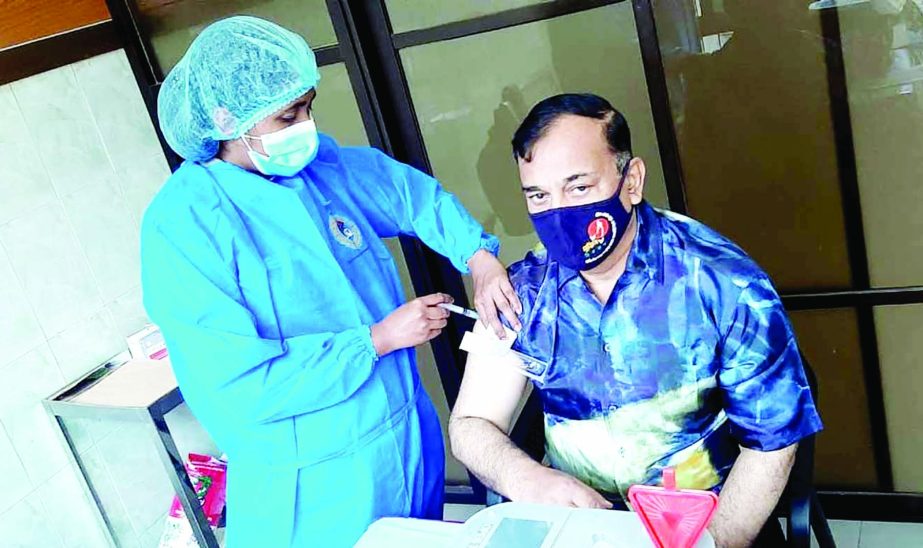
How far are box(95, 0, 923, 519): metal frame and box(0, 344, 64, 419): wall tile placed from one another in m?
0.88

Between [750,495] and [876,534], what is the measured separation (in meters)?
1.11

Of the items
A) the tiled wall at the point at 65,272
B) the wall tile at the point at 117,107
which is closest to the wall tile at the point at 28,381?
the tiled wall at the point at 65,272

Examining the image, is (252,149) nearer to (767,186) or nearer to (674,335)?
(674,335)

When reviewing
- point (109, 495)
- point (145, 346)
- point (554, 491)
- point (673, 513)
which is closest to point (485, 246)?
point (554, 491)

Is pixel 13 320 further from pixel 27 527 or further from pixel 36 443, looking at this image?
pixel 27 527

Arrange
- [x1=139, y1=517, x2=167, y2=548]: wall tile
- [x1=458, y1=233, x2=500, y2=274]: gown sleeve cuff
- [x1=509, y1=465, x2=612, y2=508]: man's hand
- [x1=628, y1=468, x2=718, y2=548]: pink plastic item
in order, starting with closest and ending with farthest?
1. [x1=628, y1=468, x2=718, y2=548]: pink plastic item
2. [x1=509, y1=465, x2=612, y2=508]: man's hand
3. [x1=458, y1=233, x2=500, y2=274]: gown sleeve cuff
4. [x1=139, y1=517, x2=167, y2=548]: wall tile

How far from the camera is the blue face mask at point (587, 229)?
148 centimetres

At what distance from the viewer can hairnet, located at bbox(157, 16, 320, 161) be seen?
155 centimetres

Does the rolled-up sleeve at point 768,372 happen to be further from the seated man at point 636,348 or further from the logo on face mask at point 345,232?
the logo on face mask at point 345,232

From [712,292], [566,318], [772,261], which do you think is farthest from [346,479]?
[772,261]

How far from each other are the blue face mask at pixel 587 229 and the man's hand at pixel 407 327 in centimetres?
29

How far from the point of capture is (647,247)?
59.0 inches

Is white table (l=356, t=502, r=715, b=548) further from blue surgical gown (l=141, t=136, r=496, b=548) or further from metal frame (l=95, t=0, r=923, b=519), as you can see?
metal frame (l=95, t=0, r=923, b=519)

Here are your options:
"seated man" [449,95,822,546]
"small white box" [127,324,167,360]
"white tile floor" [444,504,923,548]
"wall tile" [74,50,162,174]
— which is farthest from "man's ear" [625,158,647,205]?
"wall tile" [74,50,162,174]
